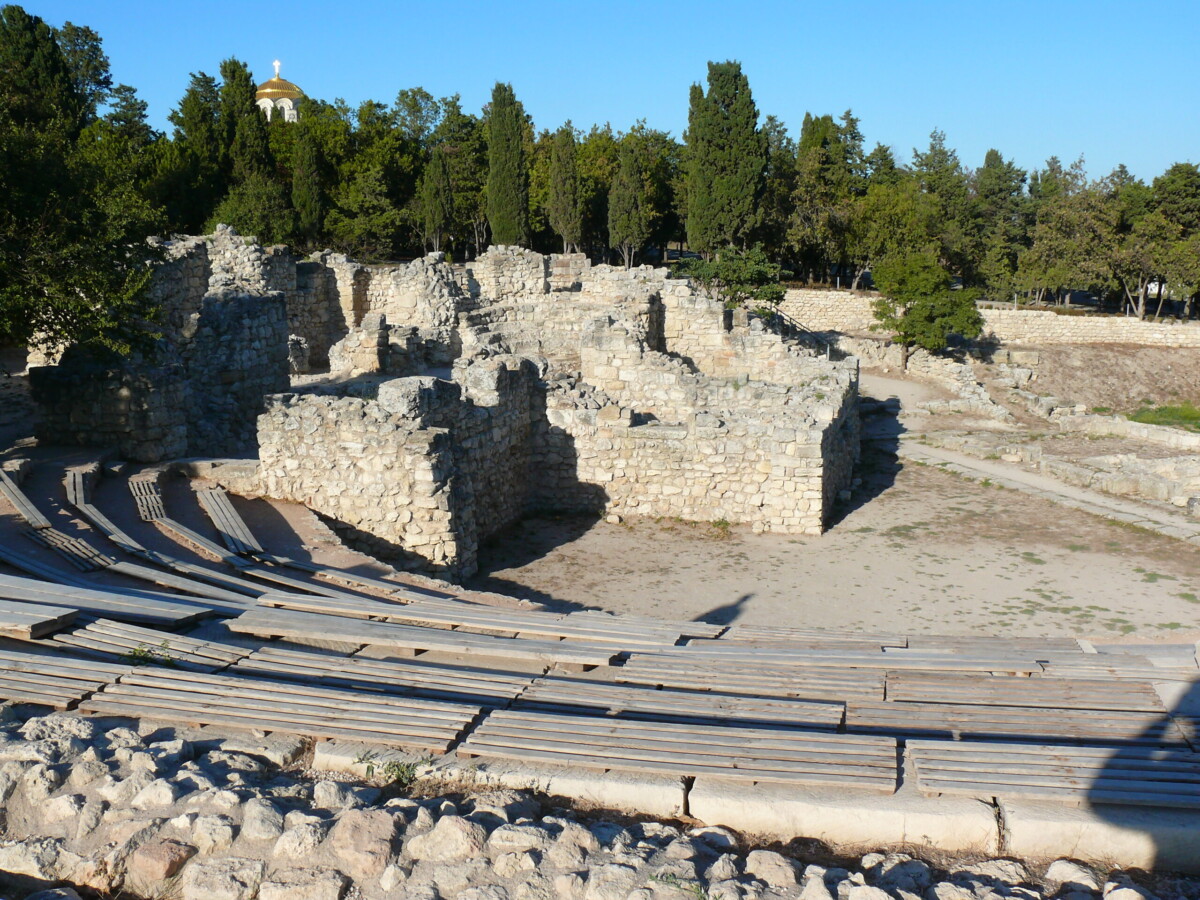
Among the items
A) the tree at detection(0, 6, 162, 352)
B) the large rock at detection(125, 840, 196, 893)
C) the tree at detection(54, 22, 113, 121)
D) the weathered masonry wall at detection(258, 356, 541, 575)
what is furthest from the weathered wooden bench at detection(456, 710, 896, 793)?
the tree at detection(54, 22, 113, 121)

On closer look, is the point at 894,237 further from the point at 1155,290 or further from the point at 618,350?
the point at 618,350

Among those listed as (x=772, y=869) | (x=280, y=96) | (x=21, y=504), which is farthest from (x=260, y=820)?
(x=280, y=96)

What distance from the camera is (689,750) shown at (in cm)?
493

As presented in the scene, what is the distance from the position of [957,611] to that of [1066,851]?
684 centimetres

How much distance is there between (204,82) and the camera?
1994 inches

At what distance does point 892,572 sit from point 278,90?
6524 centimetres

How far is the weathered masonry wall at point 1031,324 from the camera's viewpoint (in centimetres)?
3922

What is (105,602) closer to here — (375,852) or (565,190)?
(375,852)

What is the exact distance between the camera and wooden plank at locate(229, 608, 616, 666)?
253 inches

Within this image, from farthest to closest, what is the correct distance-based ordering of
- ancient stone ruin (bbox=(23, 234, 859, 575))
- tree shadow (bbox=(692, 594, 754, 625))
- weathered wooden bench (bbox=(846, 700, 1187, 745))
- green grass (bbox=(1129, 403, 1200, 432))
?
green grass (bbox=(1129, 403, 1200, 432)) → ancient stone ruin (bbox=(23, 234, 859, 575)) → tree shadow (bbox=(692, 594, 754, 625)) → weathered wooden bench (bbox=(846, 700, 1187, 745))

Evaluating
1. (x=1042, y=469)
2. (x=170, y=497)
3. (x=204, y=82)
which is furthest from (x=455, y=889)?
(x=204, y=82)

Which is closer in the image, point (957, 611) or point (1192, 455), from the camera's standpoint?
point (957, 611)

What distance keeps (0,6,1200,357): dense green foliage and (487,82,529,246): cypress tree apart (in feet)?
0.20

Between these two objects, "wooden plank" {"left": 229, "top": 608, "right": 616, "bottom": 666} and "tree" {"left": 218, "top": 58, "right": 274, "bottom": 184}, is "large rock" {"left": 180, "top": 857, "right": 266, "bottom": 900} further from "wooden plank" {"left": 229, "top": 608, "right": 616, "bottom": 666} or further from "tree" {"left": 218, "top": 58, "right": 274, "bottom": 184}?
"tree" {"left": 218, "top": 58, "right": 274, "bottom": 184}
